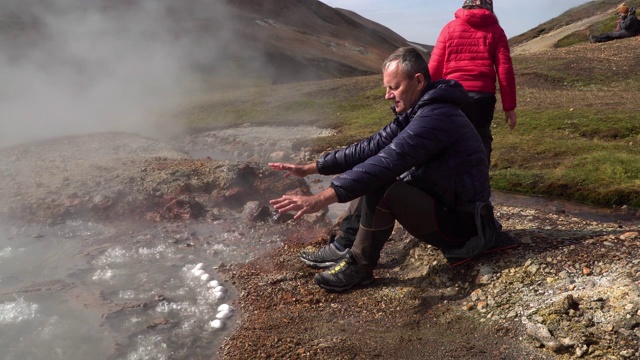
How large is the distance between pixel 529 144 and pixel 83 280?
8729mm

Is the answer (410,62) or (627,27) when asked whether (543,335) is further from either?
(627,27)

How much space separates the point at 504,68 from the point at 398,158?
257 cm

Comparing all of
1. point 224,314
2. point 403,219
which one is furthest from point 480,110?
point 224,314

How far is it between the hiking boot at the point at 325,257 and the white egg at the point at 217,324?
1237 millimetres

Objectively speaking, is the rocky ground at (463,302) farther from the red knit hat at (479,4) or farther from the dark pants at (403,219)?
the red knit hat at (479,4)

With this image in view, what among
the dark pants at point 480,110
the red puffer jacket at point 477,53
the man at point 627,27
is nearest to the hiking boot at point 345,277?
the dark pants at point 480,110

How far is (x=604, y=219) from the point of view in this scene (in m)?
7.89

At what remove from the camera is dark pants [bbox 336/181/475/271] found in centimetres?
462

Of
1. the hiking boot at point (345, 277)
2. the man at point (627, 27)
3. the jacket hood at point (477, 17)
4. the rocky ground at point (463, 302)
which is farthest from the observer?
the man at point (627, 27)

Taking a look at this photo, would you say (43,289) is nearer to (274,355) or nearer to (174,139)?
(274,355)

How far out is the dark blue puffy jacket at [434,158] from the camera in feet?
14.4

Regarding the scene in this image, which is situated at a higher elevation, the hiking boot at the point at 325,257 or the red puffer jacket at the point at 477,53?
the red puffer jacket at the point at 477,53

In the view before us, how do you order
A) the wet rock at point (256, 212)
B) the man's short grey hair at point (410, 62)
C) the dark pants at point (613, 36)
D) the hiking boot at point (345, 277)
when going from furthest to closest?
1. the dark pants at point (613, 36)
2. the wet rock at point (256, 212)
3. the hiking boot at point (345, 277)
4. the man's short grey hair at point (410, 62)

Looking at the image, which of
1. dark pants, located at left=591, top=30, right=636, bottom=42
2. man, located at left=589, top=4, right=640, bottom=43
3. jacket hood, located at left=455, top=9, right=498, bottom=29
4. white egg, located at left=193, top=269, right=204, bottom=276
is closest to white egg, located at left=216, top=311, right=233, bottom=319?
white egg, located at left=193, top=269, right=204, bottom=276
